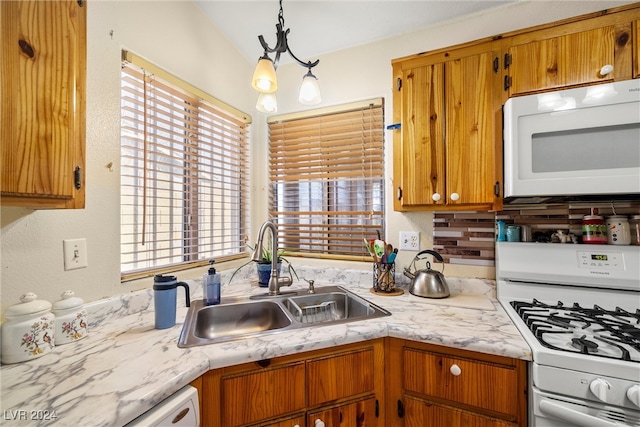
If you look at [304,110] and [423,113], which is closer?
[423,113]

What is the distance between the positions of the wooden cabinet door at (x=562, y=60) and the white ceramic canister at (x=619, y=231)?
0.61 metres

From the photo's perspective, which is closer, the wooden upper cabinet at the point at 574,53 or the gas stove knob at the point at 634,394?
the gas stove knob at the point at 634,394

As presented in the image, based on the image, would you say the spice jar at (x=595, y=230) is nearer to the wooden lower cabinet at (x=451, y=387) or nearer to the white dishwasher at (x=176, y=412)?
the wooden lower cabinet at (x=451, y=387)

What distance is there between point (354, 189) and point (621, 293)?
136 cm

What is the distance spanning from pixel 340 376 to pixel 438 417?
1.31ft

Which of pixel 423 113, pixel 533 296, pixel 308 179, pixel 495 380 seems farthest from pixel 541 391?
pixel 308 179

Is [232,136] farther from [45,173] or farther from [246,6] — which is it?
[45,173]

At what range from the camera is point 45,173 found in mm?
716

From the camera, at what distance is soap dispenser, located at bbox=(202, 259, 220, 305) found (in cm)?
130

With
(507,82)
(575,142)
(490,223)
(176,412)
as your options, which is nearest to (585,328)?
(490,223)

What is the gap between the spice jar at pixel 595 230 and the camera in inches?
47.4

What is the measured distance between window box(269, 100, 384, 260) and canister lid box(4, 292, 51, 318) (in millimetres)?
1297

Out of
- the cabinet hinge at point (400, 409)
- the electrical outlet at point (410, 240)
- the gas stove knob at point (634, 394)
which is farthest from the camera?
the electrical outlet at point (410, 240)

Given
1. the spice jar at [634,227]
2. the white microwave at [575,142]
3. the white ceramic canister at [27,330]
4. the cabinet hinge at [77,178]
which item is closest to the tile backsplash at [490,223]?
the spice jar at [634,227]
